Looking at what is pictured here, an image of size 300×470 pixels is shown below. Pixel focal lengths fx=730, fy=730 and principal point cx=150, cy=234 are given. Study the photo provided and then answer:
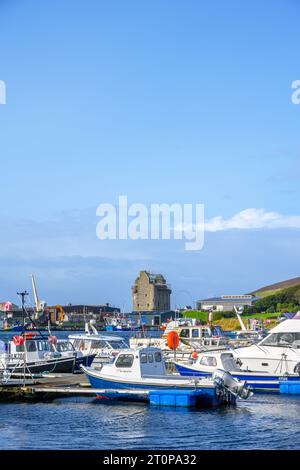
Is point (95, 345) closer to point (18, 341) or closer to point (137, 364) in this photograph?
point (18, 341)

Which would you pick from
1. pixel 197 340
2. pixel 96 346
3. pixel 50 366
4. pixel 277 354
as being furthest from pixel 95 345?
pixel 277 354

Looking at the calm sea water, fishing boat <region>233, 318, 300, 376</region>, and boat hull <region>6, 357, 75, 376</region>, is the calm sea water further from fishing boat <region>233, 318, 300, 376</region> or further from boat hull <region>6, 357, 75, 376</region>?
boat hull <region>6, 357, 75, 376</region>

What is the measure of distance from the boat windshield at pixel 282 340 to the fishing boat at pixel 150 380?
9.67 meters

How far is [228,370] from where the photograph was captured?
40469 mm

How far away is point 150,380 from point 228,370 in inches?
278

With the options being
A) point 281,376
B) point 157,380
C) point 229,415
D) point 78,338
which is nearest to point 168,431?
point 229,415

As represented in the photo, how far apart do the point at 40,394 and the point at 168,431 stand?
10.8 m

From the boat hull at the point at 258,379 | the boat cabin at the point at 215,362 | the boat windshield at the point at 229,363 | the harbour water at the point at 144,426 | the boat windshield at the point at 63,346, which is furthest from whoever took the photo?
the boat windshield at the point at 63,346

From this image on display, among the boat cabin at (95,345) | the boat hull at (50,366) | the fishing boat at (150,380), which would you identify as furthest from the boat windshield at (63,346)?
the fishing boat at (150,380)

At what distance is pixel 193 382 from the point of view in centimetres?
3406

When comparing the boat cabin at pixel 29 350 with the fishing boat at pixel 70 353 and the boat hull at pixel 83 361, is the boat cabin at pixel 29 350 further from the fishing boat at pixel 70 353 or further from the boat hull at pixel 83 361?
the boat hull at pixel 83 361

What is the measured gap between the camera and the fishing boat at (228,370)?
131 feet
